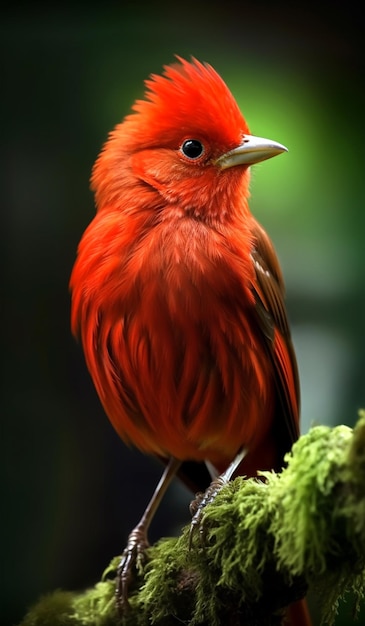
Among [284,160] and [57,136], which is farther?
[57,136]

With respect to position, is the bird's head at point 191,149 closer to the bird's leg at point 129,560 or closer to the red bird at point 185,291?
the red bird at point 185,291

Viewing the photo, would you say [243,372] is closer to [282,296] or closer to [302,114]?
[282,296]

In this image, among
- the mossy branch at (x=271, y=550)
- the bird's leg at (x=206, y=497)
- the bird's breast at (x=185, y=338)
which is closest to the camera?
the mossy branch at (x=271, y=550)

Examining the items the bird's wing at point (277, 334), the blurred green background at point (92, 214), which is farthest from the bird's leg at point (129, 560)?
the blurred green background at point (92, 214)

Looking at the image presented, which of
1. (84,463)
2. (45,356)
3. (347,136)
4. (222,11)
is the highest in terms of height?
(222,11)

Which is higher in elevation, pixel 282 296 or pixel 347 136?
pixel 347 136

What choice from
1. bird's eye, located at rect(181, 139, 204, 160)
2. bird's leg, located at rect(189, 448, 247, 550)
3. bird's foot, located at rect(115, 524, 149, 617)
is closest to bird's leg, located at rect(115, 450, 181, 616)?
bird's foot, located at rect(115, 524, 149, 617)

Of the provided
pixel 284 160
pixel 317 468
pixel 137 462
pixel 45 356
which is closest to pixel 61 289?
pixel 45 356

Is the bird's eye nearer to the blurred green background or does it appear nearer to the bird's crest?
the bird's crest
